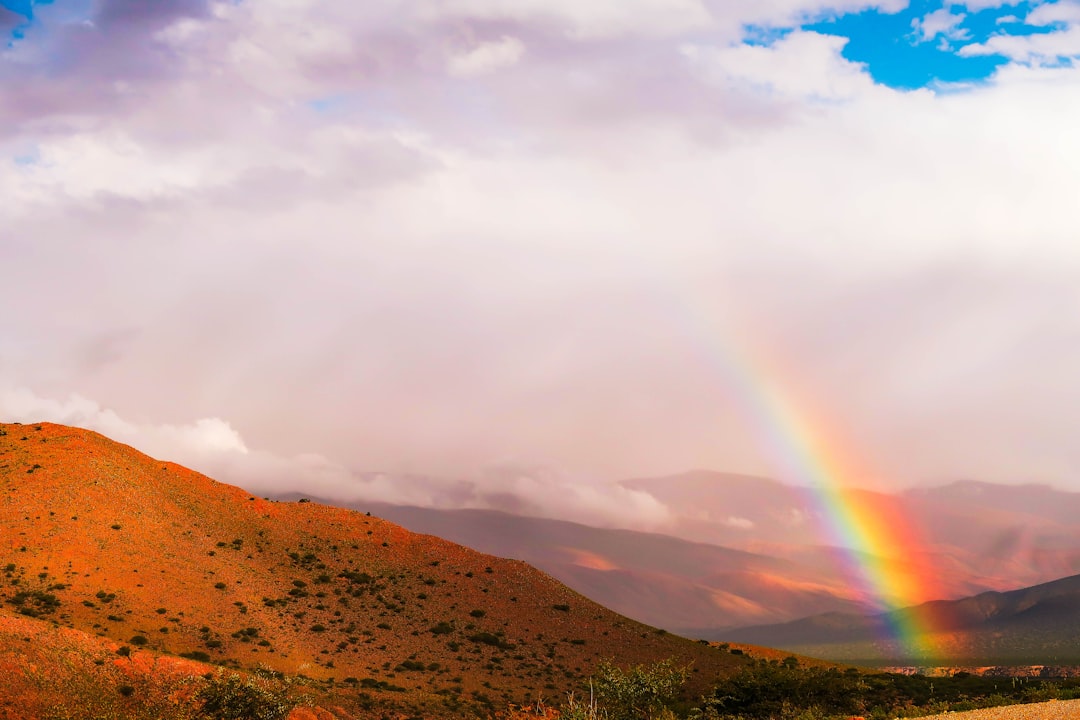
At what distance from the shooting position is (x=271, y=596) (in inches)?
4117

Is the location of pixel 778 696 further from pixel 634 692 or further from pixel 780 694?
pixel 634 692

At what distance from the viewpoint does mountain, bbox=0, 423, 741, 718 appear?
83000mm

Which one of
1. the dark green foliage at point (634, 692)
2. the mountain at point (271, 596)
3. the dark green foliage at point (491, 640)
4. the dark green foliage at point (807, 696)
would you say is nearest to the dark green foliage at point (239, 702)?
the mountain at point (271, 596)

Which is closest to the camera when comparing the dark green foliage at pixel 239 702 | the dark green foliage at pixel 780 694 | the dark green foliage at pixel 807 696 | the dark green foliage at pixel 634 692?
the dark green foliage at pixel 239 702

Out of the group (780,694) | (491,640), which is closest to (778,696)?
(780,694)

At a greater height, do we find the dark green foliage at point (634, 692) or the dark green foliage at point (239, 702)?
the dark green foliage at point (634, 692)

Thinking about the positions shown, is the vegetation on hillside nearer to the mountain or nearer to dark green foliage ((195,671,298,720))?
the mountain

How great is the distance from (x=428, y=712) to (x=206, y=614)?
3416cm

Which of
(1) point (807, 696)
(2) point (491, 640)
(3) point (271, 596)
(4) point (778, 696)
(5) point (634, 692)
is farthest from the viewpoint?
(3) point (271, 596)

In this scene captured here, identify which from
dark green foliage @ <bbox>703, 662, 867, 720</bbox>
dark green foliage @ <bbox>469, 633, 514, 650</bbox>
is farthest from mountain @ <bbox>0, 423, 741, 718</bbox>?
dark green foliage @ <bbox>703, 662, 867, 720</bbox>

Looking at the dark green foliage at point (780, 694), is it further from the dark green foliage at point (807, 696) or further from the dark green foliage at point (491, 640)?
the dark green foliage at point (491, 640)

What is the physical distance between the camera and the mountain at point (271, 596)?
8300 cm

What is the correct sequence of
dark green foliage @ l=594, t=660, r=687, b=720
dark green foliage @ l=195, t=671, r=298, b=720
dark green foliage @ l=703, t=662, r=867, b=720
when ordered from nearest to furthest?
dark green foliage @ l=195, t=671, r=298, b=720 < dark green foliage @ l=594, t=660, r=687, b=720 < dark green foliage @ l=703, t=662, r=867, b=720

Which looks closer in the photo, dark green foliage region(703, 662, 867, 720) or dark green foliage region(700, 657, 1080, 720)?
dark green foliage region(700, 657, 1080, 720)
